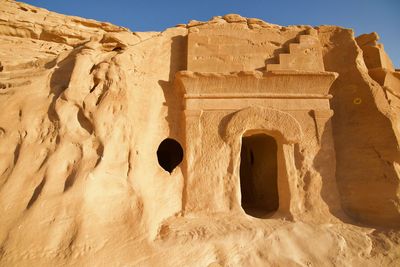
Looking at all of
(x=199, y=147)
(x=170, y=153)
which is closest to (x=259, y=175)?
(x=199, y=147)

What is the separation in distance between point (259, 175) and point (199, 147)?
2595 mm

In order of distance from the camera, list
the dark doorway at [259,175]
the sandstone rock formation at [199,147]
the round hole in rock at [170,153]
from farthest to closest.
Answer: the round hole in rock at [170,153] < the dark doorway at [259,175] < the sandstone rock formation at [199,147]

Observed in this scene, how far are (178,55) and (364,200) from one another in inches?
179

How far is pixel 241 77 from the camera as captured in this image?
493cm

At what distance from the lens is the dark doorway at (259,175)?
592 centimetres

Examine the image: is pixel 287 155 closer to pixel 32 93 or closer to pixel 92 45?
pixel 92 45

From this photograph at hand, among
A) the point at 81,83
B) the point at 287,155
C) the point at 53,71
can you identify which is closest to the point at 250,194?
the point at 287,155

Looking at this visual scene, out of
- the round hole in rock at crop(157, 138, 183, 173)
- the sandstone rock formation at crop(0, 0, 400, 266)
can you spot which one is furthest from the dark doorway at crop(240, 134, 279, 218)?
the round hole in rock at crop(157, 138, 183, 173)

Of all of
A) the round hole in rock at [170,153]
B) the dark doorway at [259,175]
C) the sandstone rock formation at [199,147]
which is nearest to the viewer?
the sandstone rock formation at [199,147]

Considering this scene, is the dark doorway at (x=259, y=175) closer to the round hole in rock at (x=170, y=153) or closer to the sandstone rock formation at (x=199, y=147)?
the sandstone rock formation at (x=199, y=147)

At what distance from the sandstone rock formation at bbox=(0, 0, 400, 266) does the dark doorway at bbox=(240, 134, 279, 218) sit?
0.17 ft

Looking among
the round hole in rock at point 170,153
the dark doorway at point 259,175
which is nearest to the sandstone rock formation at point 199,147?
the dark doorway at point 259,175

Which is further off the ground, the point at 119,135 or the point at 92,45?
the point at 92,45

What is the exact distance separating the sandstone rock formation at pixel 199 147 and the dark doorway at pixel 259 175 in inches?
2.0
